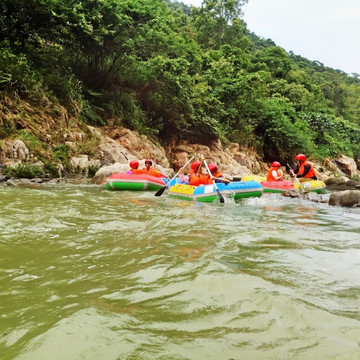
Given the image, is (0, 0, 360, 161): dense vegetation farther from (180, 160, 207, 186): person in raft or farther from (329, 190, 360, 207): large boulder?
(329, 190, 360, 207): large boulder

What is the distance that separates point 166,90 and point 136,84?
173cm

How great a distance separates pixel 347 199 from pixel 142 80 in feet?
37.7

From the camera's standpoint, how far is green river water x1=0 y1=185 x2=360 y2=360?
5.96 feet

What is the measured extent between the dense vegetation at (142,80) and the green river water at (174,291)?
8672 mm

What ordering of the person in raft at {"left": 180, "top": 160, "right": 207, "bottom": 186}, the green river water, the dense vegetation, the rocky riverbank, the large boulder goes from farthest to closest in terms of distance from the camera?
the dense vegetation
the rocky riverbank
the person in raft at {"left": 180, "top": 160, "right": 207, "bottom": 186}
the large boulder
the green river water

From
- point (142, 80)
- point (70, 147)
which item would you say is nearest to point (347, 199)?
point (70, 147)

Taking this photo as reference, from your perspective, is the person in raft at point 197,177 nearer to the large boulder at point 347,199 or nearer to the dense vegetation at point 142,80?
the large boulder at point 347,199

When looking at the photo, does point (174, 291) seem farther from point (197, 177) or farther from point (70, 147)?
point (70, 147)

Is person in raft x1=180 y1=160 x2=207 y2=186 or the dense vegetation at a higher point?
the dense vegetation

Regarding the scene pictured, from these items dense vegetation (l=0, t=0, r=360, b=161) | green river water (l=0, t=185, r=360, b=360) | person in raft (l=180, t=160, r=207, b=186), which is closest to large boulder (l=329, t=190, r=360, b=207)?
person in raft (l=180, t=160, r=207, b=186)

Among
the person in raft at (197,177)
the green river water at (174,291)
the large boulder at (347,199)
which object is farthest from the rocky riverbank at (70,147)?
the large boulder at (347,199)

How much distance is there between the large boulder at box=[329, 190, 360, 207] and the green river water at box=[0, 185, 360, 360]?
4.33m

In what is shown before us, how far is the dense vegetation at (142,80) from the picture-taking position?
1249 cm

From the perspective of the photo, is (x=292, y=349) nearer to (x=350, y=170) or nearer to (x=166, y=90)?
(x=166, y=90)
